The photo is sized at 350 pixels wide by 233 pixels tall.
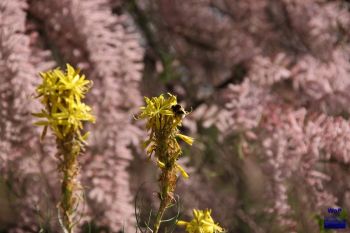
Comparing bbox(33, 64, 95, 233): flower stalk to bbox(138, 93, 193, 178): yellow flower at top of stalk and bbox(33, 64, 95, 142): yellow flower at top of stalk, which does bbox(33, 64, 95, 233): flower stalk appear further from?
bbox(138, 93, 193, 178): yellow flower at top of stalk

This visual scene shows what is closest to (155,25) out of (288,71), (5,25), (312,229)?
(288,71)

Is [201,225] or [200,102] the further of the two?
[200,102]

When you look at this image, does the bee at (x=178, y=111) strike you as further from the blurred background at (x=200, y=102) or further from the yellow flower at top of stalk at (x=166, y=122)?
the blurred background at (x=200, y=102)

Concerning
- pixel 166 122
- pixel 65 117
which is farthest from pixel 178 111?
pixel 65 117

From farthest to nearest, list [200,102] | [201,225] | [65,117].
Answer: [200,102] < [201,225] < [65,117]

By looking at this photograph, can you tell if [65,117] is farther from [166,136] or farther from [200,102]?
[200,102]

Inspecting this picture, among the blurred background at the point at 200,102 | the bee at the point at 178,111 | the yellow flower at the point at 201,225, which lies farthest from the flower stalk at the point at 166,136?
the blurred background at the point at 200,102

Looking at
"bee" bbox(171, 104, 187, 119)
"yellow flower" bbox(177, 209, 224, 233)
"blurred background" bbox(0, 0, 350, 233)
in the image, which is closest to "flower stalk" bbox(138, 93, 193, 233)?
"bee" bbox(171, 104, 187, 119)

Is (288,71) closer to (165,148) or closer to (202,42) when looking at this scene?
(202,42)
